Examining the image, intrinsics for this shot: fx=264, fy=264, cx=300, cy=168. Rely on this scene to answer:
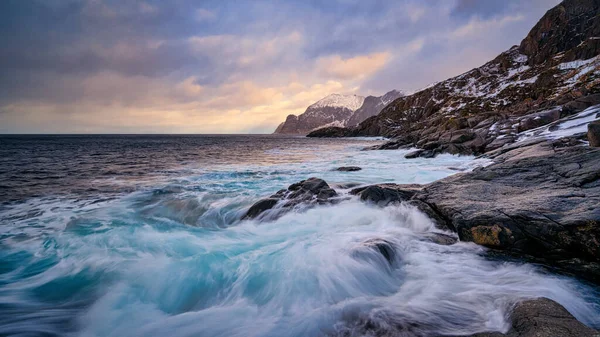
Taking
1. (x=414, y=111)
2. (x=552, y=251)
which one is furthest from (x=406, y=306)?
(x=414, y=111)

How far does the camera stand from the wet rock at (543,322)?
109 inches

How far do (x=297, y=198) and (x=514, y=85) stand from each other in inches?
3925

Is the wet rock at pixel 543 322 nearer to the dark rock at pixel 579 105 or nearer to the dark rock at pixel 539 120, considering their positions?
the dark rock at pixel 539 120

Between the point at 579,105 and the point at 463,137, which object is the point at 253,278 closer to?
the point at 463,137

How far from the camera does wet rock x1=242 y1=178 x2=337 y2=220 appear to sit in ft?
31.4

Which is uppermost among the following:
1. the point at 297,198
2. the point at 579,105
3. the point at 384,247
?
the point at 579,105

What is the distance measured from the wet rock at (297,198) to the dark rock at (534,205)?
330 cm

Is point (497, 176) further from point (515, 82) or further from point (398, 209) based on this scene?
point (515, 82)

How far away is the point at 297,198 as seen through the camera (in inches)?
393

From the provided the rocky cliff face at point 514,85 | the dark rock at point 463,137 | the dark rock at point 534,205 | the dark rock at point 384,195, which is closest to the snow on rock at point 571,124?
the dark rock at point 463,137

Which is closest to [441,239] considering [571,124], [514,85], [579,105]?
[571,124]

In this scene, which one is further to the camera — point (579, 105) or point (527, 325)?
point (579, 105)

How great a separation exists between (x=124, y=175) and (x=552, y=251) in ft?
75.6

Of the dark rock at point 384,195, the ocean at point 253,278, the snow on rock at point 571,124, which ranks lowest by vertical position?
the ocean at point 253,278
